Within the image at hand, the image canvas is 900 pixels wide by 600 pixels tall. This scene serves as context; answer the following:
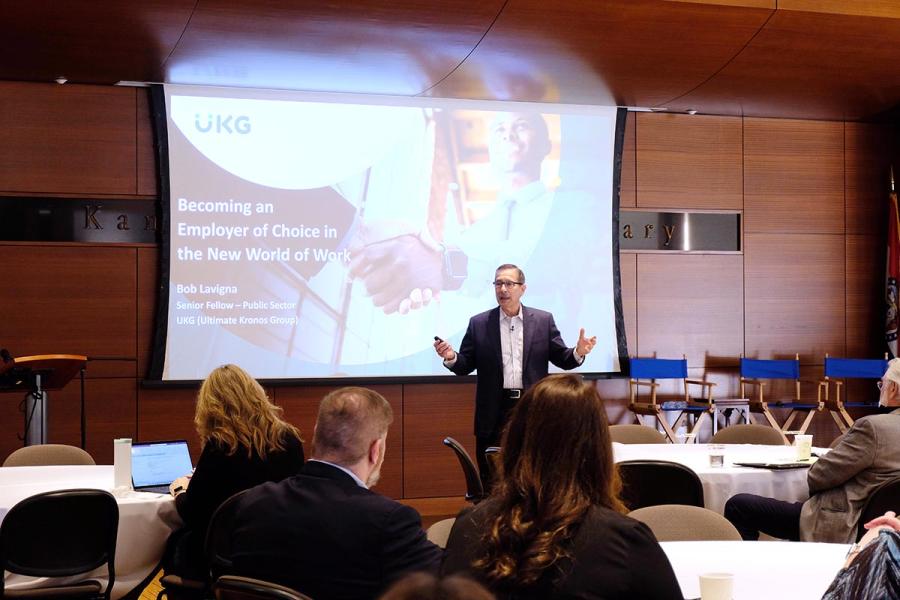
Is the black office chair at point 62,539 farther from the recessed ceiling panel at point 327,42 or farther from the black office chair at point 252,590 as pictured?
the recessed ceiling panel at point 327,42

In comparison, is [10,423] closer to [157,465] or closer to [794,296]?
[157,465]

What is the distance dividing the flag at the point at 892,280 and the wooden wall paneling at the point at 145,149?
6797 mm

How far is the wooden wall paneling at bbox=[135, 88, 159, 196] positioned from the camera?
8.06 m

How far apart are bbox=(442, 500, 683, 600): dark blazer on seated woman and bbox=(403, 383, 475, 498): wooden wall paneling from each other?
6693mm

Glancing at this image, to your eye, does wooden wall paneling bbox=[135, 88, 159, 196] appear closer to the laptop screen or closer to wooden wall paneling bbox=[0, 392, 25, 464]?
wooden wall paneling bbox=[0, 392, 25, 464]

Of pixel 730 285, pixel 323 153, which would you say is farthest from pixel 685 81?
pixel 323 153

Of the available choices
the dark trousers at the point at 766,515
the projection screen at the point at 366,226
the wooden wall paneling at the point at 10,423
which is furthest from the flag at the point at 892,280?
the wooden wall paneling at the point at 10,423

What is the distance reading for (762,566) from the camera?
9.53 ft

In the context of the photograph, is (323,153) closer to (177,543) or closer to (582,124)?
(582,124)

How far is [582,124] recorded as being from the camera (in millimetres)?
8953

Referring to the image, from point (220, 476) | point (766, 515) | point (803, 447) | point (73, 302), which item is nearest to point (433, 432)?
point (73, 302)

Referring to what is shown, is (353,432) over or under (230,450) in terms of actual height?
over

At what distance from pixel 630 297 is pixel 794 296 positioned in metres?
1.75

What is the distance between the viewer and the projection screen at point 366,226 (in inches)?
317
